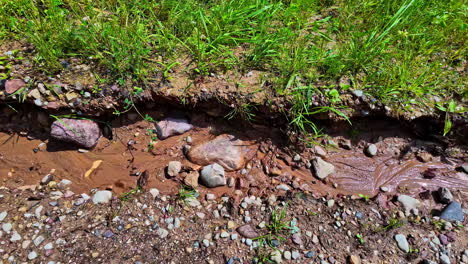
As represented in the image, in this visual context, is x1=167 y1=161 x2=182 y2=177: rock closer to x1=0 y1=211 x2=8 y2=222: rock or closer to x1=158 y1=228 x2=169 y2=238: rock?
x1=158 y1=228 x2=169 y2=238: rock

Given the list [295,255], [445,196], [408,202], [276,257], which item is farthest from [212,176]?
[445,196]

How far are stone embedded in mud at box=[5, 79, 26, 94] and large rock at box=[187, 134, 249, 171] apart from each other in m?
1.85

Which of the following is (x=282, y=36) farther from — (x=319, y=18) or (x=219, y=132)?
(x=219, y=132)

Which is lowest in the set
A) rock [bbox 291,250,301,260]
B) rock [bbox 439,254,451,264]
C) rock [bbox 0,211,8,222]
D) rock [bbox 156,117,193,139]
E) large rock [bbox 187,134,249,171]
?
rock [bbox 439,254,451,264]

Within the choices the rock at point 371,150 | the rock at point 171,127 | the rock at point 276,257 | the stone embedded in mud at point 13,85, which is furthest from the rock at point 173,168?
the rock at point 371,150

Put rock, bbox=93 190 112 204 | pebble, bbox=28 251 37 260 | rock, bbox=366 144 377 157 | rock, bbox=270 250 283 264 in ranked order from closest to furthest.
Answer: pebble, bbox=28 251 37 260 < rock, bbox=270 250 283 264 < rock, bbox=93 190 112 204 < rock, bbox=366 144 377 157

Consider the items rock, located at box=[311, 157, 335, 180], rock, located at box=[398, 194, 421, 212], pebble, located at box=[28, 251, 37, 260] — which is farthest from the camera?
rock, located at box=[311, 157, 335, 180]

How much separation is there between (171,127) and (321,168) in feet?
5.72

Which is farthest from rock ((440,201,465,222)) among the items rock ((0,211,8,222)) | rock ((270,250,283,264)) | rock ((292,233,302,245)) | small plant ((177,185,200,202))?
rock ((0,211,8,222))

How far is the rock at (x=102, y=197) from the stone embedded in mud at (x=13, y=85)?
1.35 metres

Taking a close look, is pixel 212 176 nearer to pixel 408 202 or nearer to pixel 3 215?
pixel 3 215

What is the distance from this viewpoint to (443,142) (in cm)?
335

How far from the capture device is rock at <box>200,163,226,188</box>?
3.08 metres

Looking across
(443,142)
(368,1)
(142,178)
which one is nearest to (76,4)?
(142,178)
